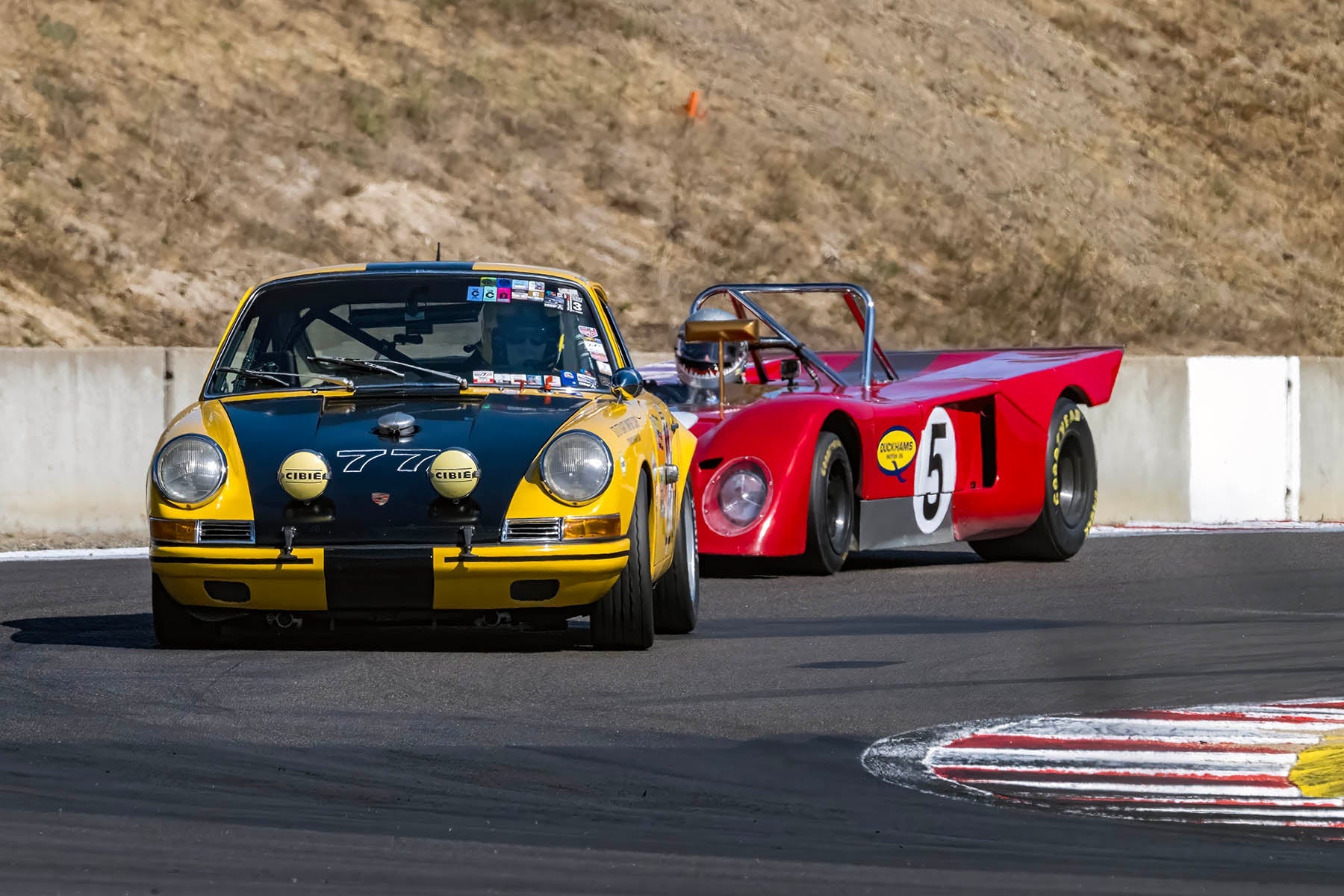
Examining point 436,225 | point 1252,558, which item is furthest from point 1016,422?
point 436,225

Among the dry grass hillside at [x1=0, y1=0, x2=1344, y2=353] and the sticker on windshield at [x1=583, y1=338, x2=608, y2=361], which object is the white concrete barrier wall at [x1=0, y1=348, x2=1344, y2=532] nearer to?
the sticker on windshield at [x1=583, y1=338, x2=608, y2=361]

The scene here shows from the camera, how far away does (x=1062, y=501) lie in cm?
1197

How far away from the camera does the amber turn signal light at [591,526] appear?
698cm

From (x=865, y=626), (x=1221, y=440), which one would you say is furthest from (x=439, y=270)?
(x=1221, y=440)

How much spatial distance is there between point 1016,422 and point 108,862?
26.6ft

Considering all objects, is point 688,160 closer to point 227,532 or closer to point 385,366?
point 385,366

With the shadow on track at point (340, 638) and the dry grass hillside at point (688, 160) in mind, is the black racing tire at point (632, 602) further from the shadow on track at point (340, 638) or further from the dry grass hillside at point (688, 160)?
the dry grass hillside at point (688, 160)

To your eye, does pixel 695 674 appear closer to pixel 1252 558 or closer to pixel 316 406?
pixel 316 406

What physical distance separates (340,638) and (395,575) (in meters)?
0.95

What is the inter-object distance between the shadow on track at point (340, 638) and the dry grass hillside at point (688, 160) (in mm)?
13200

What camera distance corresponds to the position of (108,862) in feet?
13.1

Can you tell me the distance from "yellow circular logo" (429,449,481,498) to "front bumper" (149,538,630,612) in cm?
18

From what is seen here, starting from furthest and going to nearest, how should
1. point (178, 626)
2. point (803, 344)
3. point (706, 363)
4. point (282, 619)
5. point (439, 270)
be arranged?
1. point (803, 344)
2. point (706, 363)
3. point (439, 270)
4. point (178, 626)
5. point (282, 619)

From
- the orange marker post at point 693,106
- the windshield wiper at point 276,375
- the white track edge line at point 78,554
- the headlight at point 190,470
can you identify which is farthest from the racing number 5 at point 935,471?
the orange marker post at point 693,106
